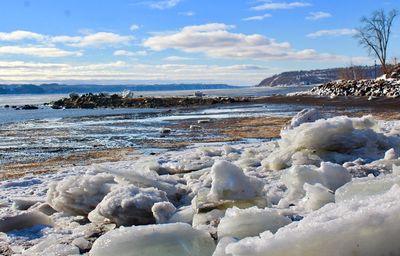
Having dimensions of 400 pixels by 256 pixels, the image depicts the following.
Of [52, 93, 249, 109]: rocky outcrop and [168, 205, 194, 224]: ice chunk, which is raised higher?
[168, 205, 194, 224]: ice chunk

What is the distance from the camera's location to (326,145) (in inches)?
302

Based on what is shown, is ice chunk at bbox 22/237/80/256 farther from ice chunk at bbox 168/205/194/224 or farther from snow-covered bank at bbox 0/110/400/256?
ice chunk at bbox 168/205/194/224

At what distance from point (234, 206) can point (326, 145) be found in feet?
11.5

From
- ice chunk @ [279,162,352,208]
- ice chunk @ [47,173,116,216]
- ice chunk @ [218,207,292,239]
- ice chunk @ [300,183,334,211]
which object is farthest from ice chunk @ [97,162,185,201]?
ice chunk @ [218,207,292,239]

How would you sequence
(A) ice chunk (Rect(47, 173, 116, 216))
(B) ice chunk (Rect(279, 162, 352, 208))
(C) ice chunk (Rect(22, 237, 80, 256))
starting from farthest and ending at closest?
(A) ice chunk (Rect(47, 173, 116, 216)) < (B) ice chunk (Rect(279, 162, 352, 208)) < (C) ice chunk (Rect(22, 237, 80, 256))

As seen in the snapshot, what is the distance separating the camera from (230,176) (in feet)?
16.8

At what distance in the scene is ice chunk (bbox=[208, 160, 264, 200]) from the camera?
508 cm

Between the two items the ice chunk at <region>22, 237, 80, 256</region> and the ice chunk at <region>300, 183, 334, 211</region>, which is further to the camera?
the ice chunk at <region>300, 183, 334, 211</region>

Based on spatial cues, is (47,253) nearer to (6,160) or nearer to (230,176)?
(230,176)

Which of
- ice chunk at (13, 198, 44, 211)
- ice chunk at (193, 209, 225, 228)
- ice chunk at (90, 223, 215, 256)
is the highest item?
ice chunk at (90, 223, 215, 256)

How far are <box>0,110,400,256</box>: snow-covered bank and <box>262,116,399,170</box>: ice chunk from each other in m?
0.02

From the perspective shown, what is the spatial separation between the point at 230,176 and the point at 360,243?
7.56 feet

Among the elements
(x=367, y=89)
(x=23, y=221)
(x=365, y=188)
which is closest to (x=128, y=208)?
(x=23, y=221)

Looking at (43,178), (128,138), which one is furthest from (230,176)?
(128,138)
